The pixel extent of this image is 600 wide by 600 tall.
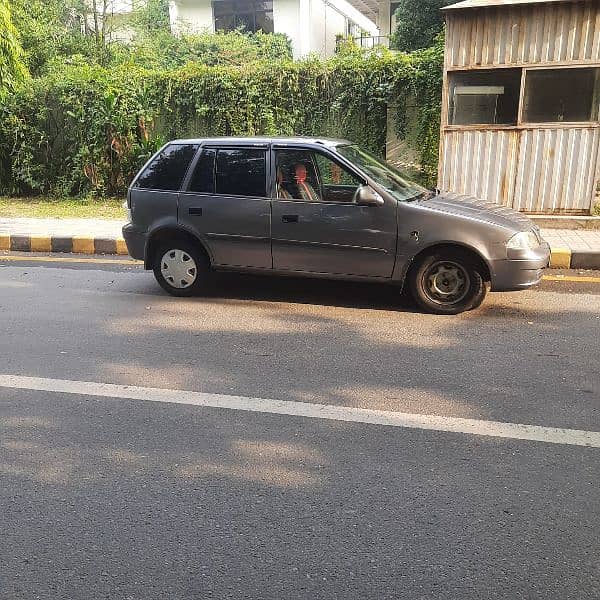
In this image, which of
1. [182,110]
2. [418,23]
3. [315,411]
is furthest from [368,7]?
[315,411]

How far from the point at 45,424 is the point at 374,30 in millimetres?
38469

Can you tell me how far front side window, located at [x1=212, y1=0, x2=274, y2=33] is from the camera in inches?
1065

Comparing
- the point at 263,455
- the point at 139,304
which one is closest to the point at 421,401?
the point at 263,455

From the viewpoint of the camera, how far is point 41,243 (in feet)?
31.3

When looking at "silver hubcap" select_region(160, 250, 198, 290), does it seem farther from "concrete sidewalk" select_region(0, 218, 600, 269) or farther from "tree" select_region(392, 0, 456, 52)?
"tree" select_region(392, 0, 456, 52)

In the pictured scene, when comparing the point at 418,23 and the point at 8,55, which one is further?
the point at 418,23

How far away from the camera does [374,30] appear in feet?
124

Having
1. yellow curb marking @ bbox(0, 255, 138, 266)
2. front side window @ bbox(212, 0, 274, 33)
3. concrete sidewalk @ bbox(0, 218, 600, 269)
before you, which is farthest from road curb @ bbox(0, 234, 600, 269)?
front side window @ bbox(212, 0, 274, 33)

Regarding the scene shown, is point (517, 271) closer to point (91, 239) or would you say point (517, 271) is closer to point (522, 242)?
point (522, 242)

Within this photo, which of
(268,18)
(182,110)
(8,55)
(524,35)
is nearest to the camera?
(524,35)

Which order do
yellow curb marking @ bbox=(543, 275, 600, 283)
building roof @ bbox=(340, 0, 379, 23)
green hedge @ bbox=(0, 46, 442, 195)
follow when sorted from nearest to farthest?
yellow curb marking @ bbox=(543, 275, 600, 283)
green hedge @ bbox=(0, 46, 442, 195)
building roof @ bbox=(340, 0, 379, 23)

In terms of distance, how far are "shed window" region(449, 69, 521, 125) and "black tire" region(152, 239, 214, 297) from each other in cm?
503

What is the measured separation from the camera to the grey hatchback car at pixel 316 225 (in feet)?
18.6

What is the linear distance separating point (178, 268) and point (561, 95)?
618 cm
